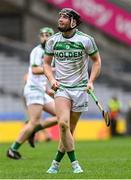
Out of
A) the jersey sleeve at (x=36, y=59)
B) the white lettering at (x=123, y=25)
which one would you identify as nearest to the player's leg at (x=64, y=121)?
the jersey sleeve at (x=36, y=59)

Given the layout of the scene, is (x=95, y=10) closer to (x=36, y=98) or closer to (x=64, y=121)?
(x=36, y=98)

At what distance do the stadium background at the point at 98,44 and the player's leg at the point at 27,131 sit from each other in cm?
1463

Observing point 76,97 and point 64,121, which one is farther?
point 76,97

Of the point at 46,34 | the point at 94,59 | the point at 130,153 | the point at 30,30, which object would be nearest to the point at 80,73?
the point at 94,59

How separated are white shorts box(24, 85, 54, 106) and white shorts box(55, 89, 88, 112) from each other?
→ 347cm

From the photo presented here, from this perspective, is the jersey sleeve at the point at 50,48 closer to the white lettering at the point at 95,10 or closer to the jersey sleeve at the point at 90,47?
the jersey sleeve at the point at 90,47

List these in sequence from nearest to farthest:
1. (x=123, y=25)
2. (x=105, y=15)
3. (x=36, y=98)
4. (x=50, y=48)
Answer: (x=50, y=48)
(x=36, y=98)
(x=105, y=15)
(x=123, y=25)

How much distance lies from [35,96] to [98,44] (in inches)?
738

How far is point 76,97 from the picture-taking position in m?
10.7

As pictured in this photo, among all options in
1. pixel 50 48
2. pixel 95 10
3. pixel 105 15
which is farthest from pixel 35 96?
pixel 105 15

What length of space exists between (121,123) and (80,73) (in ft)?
69.1

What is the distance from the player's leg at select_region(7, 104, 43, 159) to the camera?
13945 mm

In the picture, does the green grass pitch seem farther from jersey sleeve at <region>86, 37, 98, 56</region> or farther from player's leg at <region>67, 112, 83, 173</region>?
jersey sleeve at <region>86, 37, 98, 56</region>

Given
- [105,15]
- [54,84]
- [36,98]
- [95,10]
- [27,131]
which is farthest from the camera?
[105,15]
